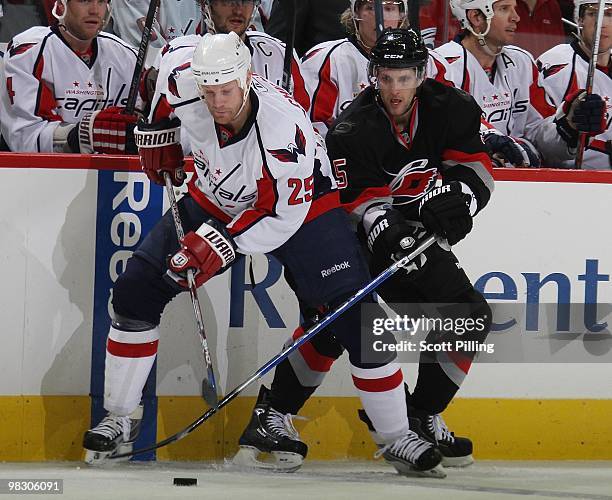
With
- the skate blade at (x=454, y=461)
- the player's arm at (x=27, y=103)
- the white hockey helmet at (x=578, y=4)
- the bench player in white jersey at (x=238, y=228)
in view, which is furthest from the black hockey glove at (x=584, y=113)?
the player's arm at (x=27, y=103)

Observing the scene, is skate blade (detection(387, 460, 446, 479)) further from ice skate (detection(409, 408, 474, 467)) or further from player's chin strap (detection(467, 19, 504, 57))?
player's chin strap (detection(467, 19, 504, 57))

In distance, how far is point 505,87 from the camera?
5191 millimetres

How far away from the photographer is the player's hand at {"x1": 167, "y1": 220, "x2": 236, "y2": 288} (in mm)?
3775

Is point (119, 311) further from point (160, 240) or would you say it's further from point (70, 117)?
point (70, 117)

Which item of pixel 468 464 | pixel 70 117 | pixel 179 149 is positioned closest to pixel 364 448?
pixel 468 464

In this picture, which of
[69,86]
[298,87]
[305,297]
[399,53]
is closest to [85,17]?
[69,86]

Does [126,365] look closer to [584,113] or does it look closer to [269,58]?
[269,58]

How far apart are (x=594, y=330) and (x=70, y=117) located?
1.94m

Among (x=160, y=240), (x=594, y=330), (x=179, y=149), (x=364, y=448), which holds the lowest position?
(x=364, y=448)

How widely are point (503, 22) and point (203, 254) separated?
201 centimetres

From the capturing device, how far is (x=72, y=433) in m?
4.27

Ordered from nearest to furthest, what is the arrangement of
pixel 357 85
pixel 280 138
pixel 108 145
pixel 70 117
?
pixel 280 138 → pixel 108 145 → pixel 70 117 → pixel 357 85

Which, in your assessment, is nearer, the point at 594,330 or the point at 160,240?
the point at 160,240

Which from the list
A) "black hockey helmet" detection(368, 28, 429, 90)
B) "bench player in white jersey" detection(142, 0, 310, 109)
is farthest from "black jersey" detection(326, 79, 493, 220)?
"bench player in white jersey" detection(142, 0, 310, 109)
